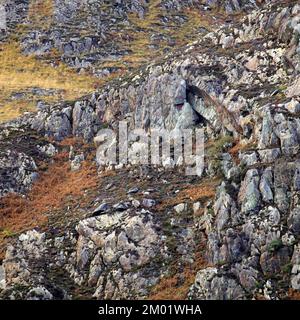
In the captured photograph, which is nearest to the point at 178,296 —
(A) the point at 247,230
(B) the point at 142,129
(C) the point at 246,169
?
(A) the point at 247,230

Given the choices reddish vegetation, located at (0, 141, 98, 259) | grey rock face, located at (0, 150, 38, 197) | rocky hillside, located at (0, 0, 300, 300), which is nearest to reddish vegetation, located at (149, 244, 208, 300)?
rocky hillside, located at (0, 0, 300, 300)

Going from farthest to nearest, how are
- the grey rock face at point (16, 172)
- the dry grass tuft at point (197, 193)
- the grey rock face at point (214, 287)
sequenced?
the grey rock face at point (16, 172) → the dry grass tuft at point (197, 193) → the grey rock face at point (214, 287)

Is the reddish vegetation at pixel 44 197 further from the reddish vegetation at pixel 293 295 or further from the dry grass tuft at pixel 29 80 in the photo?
the dry grass tuft at pixel 29 80

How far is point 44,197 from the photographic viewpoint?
108ft

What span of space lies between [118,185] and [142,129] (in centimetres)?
505

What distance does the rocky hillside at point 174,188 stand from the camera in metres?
23.0

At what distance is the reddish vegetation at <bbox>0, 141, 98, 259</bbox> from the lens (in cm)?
3067

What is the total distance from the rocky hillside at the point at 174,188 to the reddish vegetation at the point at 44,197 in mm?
95

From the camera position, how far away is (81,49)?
210ft

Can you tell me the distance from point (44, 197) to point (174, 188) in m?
8.15

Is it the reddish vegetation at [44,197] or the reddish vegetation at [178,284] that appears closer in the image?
the reddish vegetation at [178,284]

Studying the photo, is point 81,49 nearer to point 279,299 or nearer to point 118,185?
point 118,185

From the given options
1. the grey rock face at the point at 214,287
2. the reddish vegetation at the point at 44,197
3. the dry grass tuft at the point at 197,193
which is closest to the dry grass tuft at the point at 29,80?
the reddish vegetation at the point at 44,197

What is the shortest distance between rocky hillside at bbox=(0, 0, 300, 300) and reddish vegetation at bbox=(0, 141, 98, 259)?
0.31 feet
